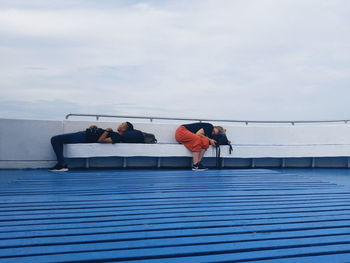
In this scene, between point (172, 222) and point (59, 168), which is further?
point (59, 168)

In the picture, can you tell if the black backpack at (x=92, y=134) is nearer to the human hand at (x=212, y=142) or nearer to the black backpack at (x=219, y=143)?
the human hand at (x=212, y=142)

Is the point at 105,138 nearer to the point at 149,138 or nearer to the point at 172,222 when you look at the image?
the point at 149,138

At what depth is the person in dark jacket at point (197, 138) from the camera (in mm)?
8195

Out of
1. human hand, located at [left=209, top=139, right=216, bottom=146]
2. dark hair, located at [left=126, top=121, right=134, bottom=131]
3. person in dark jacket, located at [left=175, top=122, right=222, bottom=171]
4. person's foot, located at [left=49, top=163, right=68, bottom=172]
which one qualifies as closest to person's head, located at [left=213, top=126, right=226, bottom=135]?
person in dark jacket, located at [left=175, top=122, right=222, bottom=171]

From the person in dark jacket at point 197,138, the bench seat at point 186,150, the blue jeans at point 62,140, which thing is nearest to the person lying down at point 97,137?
the blue jeans at point 62,140

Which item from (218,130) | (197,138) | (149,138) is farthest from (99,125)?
(218,130)

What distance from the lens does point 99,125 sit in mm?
8406

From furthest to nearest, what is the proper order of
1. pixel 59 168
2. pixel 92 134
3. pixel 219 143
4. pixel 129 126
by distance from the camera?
1. pixel 219 143
2. pixel 129 126
3. pixel 92 134
4. pixel 59 168

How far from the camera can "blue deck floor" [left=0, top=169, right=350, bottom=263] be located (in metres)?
2.62

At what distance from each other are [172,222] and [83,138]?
4890mm

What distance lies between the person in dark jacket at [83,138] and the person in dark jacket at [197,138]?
1.25 meters

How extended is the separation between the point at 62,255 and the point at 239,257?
3.82 feet

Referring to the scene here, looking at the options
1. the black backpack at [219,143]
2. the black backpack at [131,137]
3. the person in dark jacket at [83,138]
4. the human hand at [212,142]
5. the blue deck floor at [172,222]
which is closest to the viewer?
the blue deck floor at [172,222]

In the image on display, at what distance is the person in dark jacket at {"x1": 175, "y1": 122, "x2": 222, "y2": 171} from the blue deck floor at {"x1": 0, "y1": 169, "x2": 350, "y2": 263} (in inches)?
98.9
